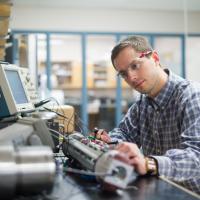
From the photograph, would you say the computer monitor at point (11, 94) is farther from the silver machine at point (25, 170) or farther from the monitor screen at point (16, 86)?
the silver machine at point (25, 170)

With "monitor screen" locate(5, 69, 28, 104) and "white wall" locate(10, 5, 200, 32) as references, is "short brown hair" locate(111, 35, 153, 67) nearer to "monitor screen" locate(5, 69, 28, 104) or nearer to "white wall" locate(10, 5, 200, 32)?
"monitor screen" locate(5, 69, 28, 104)

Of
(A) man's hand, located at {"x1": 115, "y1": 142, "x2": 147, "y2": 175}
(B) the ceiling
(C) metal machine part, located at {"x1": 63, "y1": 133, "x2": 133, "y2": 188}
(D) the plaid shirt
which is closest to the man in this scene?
(D) the plaid shirt

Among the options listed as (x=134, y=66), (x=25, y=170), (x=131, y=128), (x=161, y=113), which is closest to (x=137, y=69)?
(x=134, y=66)

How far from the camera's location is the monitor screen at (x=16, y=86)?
67.3 inches

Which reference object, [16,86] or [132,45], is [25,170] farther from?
[16,86]

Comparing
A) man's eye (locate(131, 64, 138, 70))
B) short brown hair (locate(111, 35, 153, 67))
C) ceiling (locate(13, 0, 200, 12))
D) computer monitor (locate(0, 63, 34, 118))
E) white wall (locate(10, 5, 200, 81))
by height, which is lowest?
computer monitor (locate(0, 63, 34, 118))

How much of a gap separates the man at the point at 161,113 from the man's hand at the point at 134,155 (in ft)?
0.56

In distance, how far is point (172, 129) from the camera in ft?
5.48

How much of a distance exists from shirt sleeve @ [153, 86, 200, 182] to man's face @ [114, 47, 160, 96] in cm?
24

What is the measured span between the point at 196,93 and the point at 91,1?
14.6 ft

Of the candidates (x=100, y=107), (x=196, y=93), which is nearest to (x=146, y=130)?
(x=196, y=93)

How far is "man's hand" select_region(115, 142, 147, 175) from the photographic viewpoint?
1009mm

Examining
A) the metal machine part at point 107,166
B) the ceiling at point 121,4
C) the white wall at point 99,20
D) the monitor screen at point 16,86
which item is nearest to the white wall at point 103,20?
the white wall at point 99,20

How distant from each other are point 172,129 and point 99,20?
4.75m
